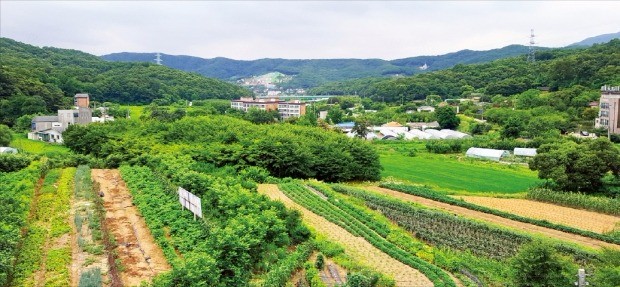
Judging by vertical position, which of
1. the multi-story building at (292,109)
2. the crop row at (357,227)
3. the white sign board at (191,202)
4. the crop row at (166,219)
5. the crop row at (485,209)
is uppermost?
the multi-story building at (292,109)

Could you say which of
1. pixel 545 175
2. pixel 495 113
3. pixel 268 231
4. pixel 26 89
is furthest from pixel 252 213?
pixel 26 89

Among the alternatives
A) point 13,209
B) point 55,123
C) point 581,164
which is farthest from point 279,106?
point 13,209

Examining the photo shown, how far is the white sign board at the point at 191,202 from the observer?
623 inches

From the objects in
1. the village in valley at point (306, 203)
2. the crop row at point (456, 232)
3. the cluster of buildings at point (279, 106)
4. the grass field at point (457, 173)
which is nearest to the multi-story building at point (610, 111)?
the village in valley at point (306, 203)

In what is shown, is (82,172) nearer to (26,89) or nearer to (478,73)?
(26,89)

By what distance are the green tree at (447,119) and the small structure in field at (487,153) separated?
1946 centimetres

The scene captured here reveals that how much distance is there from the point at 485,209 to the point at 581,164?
23.4ft

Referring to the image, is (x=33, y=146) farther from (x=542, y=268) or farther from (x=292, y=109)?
(x=292, y=109)

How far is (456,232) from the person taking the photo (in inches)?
747

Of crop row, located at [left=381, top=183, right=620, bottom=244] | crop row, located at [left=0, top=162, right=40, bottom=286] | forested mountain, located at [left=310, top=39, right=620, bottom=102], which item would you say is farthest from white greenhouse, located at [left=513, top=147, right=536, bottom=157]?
crop row, located at [left=0, top=162, right=40, bottom=286]

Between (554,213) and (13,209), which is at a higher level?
(13,209)

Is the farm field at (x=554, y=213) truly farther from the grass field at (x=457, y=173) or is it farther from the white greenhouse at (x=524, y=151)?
the white greenhouse at (x=524, y=151)

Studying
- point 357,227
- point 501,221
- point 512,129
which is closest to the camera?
point 357,227

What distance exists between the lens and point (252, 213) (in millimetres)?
16109
